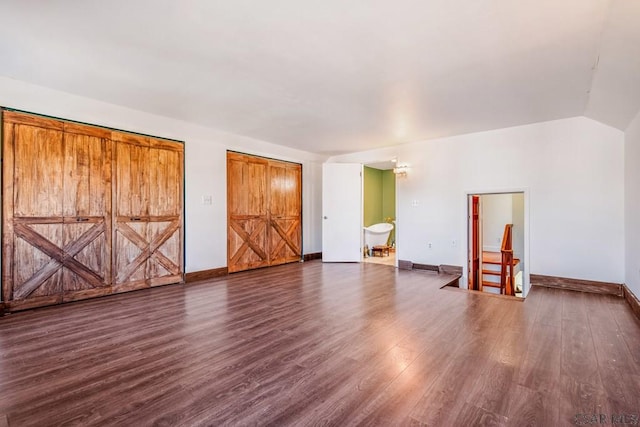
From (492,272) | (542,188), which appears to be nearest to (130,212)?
(542,188)

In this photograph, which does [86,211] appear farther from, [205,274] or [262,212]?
[262,212]

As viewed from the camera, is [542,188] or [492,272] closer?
[542,188]

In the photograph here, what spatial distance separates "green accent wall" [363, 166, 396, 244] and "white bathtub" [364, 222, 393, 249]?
0.75m

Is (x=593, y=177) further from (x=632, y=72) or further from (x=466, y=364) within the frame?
(x=466, y=364)

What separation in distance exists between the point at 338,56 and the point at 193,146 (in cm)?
338

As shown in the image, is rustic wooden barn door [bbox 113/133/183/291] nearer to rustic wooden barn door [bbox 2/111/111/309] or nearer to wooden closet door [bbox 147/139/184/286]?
wooden closet door [bbox 147/139/184/286]

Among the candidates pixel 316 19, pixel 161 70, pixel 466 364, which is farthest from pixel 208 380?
pixel 161 70

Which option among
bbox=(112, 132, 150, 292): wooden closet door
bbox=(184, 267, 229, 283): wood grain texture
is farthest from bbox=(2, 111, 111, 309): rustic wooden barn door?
bbox=(184, 267, 229, 283): wood grain texture

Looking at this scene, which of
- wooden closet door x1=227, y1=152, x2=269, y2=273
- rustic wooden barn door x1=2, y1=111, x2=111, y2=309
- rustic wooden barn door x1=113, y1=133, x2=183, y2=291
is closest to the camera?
rustic wooden barn door x1=2, y1=111, x2=111, y2=309

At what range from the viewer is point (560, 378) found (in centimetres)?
209

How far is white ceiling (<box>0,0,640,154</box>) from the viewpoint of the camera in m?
2.22

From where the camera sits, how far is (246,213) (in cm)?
614

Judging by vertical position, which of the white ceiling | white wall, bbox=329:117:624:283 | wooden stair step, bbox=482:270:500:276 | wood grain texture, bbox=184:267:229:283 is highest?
the white ceiling

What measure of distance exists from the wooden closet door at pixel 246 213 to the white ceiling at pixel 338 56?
5.27 ft
